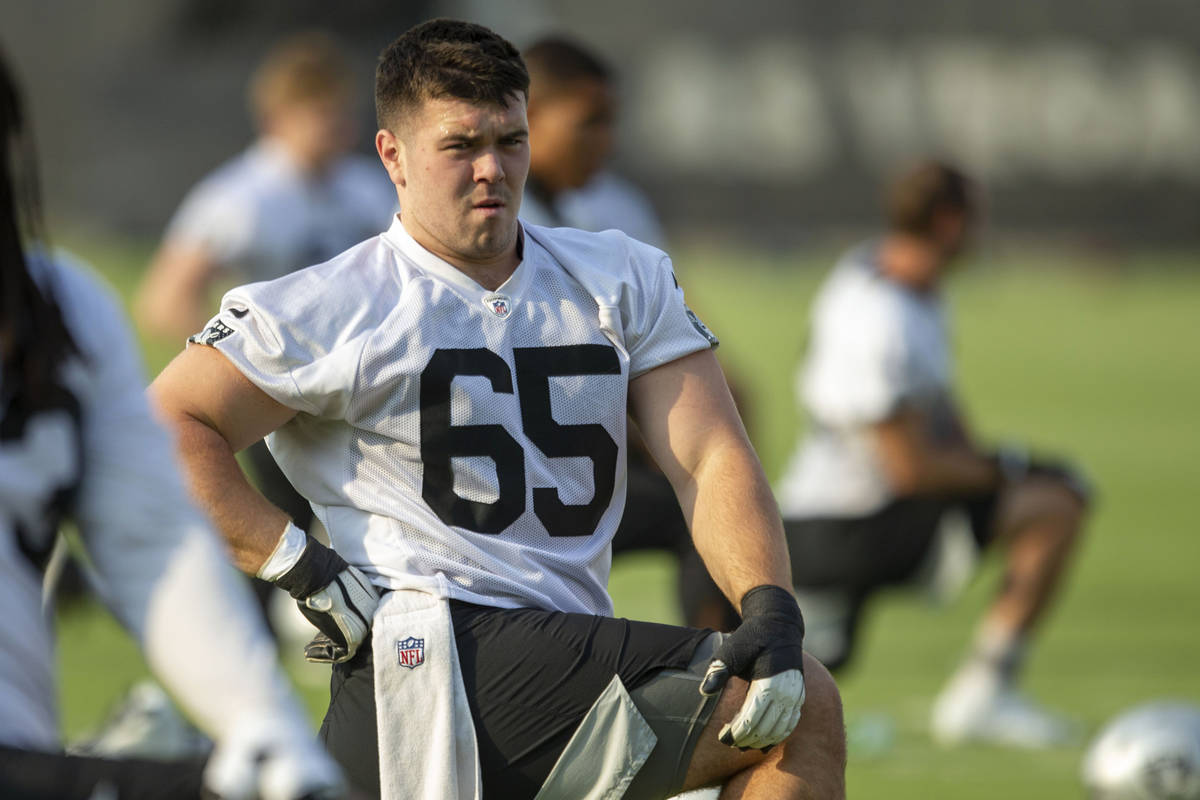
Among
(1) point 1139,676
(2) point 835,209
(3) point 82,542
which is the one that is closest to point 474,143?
(3) point 82,542

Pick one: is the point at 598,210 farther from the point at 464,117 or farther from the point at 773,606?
the point at 773,606

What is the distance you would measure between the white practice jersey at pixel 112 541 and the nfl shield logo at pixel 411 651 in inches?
35.6

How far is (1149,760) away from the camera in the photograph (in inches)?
189

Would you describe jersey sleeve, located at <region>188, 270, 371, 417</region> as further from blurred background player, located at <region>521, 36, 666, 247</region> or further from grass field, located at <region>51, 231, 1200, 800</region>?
grass field, located at <region>51, 231, 1200, 800</region>

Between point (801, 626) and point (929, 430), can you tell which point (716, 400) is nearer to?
point (801, 626)

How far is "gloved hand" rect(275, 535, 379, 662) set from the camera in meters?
3.15

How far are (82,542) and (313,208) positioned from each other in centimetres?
577

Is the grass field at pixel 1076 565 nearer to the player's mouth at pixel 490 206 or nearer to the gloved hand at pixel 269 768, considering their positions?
the player's mouth at pixel 490 206

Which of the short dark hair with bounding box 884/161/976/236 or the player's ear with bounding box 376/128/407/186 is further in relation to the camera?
the short dark hair with bounding box 884/161/976/236

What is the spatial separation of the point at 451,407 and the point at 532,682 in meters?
0.52

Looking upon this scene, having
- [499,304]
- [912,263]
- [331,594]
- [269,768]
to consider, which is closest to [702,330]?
[499,304]

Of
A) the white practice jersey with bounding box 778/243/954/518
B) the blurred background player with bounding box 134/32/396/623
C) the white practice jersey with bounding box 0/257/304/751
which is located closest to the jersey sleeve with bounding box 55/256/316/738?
the white practice jersey with bounding box 0/257/304/751

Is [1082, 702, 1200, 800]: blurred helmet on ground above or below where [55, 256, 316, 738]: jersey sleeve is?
below

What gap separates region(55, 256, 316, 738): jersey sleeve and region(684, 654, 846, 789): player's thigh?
3.58 feet
